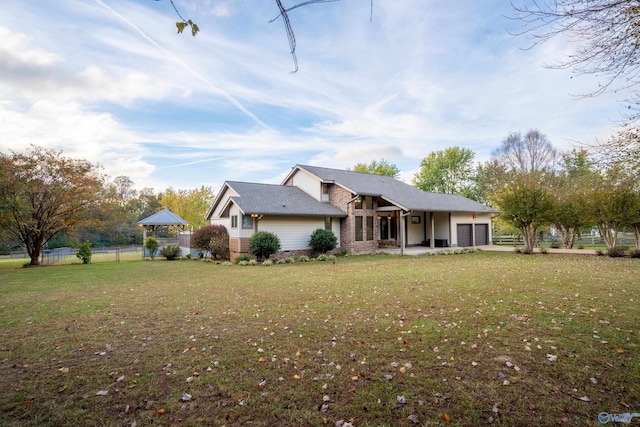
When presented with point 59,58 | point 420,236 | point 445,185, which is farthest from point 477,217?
point 59,58

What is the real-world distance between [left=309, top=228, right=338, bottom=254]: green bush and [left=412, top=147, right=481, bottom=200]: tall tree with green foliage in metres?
27.8

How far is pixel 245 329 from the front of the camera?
16.8ft

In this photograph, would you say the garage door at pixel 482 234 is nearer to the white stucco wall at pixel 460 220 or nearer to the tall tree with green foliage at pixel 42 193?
the white stucco wall at pixel 460 220

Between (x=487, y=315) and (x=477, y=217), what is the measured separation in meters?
22.5

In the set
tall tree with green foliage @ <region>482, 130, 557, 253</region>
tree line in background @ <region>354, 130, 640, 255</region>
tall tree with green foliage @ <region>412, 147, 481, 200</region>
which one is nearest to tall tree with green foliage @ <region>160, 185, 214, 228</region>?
tree line in background @ <region>354, 130, 640, 255</region>

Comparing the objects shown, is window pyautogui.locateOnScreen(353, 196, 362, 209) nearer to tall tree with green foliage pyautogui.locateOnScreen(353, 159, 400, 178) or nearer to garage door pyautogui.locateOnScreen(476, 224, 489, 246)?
garage door pyautogui.locateOnScreen(476, 224, 489, 246)

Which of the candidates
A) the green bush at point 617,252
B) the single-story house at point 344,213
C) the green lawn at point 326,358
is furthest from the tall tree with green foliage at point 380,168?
the green lawn at point 326,358

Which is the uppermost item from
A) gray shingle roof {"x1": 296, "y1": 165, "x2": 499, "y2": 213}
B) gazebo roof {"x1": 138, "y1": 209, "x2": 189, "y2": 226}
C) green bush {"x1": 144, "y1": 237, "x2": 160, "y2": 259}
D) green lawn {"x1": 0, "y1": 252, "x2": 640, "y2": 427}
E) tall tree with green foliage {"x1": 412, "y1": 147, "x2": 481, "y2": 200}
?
tall tree with green foliage {"x1": 412, "y1": 147, "x2": 481, "y2": 200}

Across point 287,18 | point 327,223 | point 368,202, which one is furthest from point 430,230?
point 287,18

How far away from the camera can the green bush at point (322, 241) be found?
1809 centimetres

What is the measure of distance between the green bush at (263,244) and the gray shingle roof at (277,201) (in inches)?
48.5

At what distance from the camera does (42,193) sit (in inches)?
684

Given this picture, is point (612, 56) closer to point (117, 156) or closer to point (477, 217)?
point (477, 217)

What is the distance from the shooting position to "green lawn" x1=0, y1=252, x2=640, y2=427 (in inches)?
110
